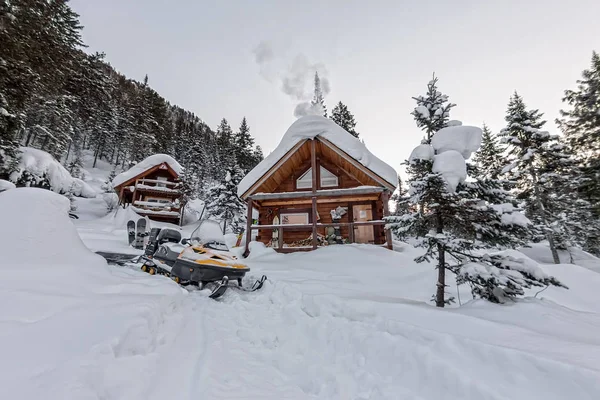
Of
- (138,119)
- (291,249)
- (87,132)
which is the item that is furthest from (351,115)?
(87,132)

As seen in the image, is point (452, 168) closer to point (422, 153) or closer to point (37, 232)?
point (422, 153)

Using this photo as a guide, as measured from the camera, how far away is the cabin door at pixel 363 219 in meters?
14.7

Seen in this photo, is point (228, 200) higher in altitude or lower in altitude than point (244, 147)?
lower

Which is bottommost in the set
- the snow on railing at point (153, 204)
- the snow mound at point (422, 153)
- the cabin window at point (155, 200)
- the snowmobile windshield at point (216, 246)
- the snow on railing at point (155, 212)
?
the snowmobile windshield at point (216, 246)

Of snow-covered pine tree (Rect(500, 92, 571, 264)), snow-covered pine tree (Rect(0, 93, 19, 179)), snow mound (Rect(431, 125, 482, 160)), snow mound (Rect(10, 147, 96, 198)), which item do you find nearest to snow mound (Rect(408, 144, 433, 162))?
snow mound (Rect(431, 125, 482, 160))

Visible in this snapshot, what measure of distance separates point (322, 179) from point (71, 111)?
3589 cm

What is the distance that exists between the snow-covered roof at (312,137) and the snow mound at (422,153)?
6.16 m

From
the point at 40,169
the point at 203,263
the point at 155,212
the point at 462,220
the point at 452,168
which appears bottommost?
the point at 203,263

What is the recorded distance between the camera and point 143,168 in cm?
2439

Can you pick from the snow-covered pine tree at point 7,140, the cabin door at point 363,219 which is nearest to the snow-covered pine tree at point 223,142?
the snow-covered pine tree at point 7,140

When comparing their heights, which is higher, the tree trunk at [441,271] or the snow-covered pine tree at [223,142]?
the snow-covered pine tree at [223,142]

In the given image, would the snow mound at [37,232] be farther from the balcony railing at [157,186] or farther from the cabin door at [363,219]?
the balcony railing at [157,186]

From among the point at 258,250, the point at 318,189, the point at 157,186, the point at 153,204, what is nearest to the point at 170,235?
the point at 258,250

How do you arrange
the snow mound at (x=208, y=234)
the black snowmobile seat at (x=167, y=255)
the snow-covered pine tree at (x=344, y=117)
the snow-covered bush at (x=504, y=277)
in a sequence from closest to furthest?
the snow-covered bush at (x=504, y=277) < the snow mound at (x=208, y=234) < the black snowmobile seat at (x=167, y=255) < the snow-covered pine tree at (x=344, y=117)
